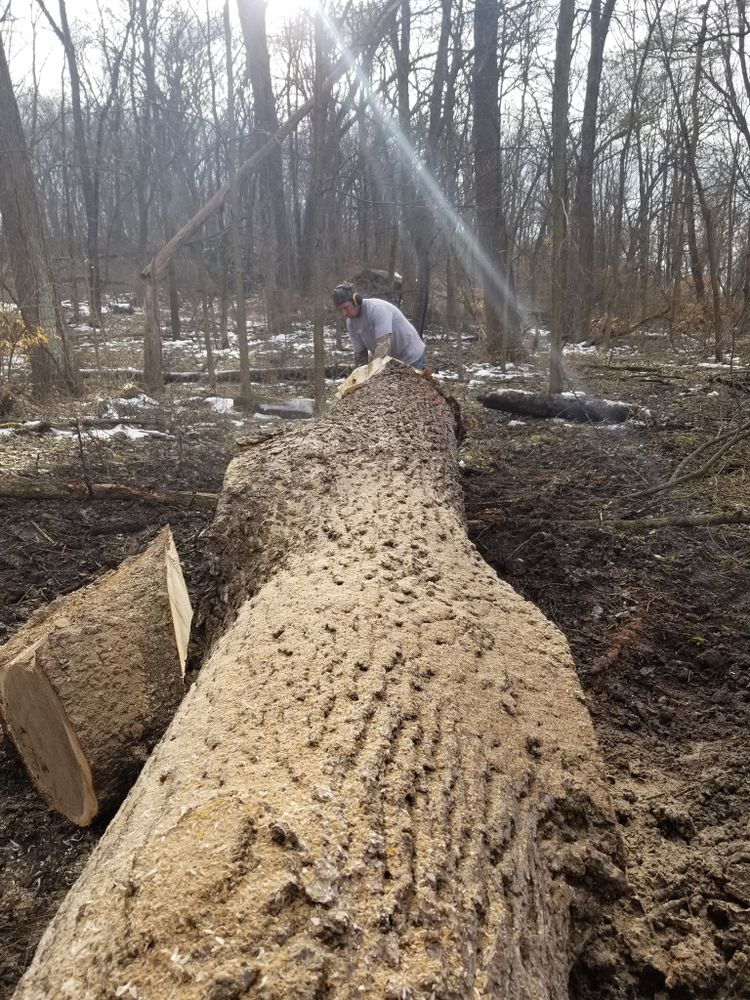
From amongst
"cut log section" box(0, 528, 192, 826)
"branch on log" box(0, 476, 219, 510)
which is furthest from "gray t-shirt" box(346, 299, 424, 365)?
"cut log section" box(0, 528, 192, 826)

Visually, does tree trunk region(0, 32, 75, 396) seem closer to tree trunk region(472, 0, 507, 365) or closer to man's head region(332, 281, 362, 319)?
man's head region(332, 281, 362, 319)

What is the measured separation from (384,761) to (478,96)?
11.9 m

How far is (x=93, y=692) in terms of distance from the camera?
1877mm

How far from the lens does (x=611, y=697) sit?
7.22 ft

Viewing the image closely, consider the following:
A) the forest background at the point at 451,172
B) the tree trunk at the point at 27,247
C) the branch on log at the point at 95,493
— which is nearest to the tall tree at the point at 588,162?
the forest background at the point at 451,172

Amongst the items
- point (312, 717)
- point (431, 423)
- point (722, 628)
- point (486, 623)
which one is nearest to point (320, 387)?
point (431, 423)

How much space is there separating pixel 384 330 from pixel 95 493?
9.82 ft

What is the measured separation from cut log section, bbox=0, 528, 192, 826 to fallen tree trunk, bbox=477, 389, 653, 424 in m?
5.10

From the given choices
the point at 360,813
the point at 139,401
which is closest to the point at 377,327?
the point at 139,401

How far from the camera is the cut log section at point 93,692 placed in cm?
183

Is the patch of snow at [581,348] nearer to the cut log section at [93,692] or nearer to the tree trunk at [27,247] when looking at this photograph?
the tree trunk at [27,247]

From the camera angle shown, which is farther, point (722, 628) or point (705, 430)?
point (705, 430)

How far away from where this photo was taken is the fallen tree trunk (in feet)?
20.4

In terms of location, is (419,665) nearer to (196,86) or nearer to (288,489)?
(288,489)
